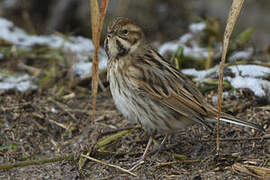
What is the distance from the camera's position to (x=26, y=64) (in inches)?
229

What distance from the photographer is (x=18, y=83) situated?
17.0 ft

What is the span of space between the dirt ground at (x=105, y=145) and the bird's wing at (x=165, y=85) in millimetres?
392

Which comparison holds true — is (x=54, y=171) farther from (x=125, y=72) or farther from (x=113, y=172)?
(x=125, y=72)

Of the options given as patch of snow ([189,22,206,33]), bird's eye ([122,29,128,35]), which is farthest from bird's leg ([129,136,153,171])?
patch of snow ([189,22,206,33])

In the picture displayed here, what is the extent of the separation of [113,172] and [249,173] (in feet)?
3.47

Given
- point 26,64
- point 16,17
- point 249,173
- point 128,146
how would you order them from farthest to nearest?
point 16,17 → point 26,64 → point 128,146 → point 249,173

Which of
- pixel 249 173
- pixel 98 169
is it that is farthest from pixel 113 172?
pixel 249 173

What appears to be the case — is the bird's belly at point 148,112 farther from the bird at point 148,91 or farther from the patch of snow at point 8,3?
the patch of snow at point 8,3

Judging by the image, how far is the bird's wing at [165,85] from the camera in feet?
12.2

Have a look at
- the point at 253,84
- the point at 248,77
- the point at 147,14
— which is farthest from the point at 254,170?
the point at 147,14

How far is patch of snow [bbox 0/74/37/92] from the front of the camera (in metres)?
5.04

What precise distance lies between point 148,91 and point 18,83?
205 centimetres

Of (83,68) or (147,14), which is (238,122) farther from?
(147,14)

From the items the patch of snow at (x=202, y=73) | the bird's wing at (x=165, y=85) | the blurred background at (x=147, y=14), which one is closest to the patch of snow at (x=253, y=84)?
the patch of snow at (x=202, y=73)
